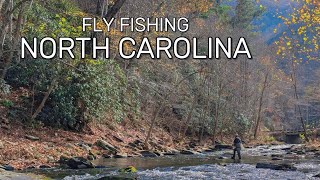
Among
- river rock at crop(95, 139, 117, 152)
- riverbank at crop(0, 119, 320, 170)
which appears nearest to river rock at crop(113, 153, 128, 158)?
riverbank at crop(0, 119, 320, 170)

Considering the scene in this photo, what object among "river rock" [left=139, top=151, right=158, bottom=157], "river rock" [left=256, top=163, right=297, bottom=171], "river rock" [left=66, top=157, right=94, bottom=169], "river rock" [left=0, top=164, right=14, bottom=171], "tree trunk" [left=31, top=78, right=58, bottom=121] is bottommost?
"river rock" [left=139, top=151, right=158, bottom=157]

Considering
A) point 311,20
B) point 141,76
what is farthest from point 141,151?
point 311,20

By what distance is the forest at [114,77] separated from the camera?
17500 mm

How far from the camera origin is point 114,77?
91.1 ft

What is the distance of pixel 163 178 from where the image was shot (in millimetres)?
14578

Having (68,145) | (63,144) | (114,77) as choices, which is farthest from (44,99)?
(114,77)

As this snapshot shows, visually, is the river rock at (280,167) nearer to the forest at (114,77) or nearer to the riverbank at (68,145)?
the forest at (114,77)

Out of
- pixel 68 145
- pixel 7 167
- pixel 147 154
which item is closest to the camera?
pixel 7 167

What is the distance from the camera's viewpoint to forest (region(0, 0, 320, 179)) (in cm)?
1750

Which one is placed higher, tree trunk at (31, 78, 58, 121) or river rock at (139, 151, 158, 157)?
tree trunk at (31, 78, 58, 121)

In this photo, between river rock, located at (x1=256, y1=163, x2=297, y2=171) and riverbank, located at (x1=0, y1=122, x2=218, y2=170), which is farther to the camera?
river rock, located at (x1=256, y1=163, x2=297, y2=171)

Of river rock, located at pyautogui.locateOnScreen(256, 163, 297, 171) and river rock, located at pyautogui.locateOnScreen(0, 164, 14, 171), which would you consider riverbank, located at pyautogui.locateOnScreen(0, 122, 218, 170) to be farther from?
river rock, located at pyautogui.locateOnScreen(256, 163, 297, 171)

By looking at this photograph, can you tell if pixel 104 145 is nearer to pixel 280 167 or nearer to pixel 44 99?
pixel 44 99

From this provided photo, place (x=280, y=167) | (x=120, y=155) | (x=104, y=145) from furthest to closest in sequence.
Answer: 1. (x=104, y=145)
2. (x=120, y=155)
3. (x=280, y=167)
